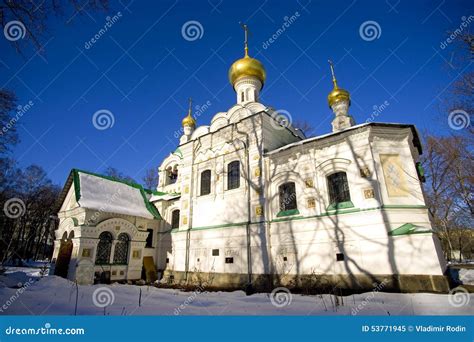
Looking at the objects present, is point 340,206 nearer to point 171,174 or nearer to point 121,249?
point 121,249

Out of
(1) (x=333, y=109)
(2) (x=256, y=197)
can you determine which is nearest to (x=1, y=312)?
(2) (x=256, y=197)

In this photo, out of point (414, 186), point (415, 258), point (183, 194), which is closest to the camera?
point (415, 258)

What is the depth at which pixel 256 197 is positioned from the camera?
13.0 meters

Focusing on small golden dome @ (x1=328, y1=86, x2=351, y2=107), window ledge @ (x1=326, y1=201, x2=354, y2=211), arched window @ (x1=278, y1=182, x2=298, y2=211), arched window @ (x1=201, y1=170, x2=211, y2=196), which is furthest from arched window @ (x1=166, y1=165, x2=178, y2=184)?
window ledge @ (x1=326, y1=201, x2=354, y2=211)

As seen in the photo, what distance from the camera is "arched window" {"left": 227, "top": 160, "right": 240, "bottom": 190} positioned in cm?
1425

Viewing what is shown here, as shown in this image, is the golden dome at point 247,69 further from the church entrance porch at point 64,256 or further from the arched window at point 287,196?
the church entrance porch at point 64,256

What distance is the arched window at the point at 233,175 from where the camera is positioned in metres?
14.2

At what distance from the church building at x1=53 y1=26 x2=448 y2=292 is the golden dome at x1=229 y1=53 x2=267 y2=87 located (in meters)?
0.08

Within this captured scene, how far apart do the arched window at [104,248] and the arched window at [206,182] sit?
5.96m

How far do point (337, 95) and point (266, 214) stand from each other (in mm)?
11275

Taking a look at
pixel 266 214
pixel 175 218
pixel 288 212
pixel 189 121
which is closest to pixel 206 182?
pixel 175 218

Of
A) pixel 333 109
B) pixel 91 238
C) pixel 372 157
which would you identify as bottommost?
pixel 91 238

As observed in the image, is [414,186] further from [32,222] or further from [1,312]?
[32,222]

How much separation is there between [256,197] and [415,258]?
22.6ft
